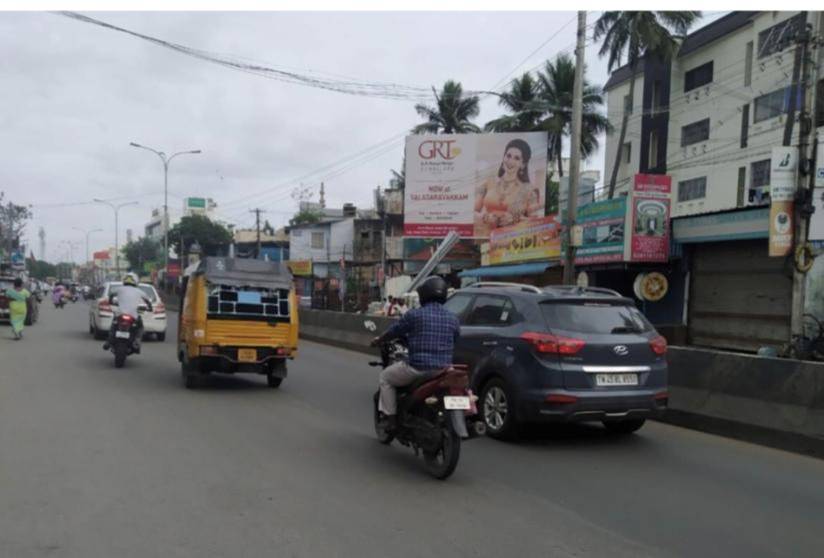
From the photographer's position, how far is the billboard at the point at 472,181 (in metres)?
30.2

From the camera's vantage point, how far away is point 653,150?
3438 centimetres

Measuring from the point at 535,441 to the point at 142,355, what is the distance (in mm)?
10561

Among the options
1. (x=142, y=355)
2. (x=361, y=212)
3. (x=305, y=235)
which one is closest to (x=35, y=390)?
(x=142, y=355)

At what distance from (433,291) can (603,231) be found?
15.8 metres

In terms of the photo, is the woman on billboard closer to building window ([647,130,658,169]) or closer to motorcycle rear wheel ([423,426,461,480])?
building window ([647,130,658,169])

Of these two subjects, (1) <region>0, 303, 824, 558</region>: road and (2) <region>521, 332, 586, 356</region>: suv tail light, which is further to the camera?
(2) <region>521, 332, 586, 356</region>: suv tail light

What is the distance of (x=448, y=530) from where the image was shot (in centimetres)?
451

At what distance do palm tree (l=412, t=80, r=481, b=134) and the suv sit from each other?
36680 mm

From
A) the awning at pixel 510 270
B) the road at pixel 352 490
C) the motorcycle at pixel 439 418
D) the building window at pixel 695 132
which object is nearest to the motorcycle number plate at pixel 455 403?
the motorcycle at pixel 439 418

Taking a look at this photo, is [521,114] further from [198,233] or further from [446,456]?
[198,233]

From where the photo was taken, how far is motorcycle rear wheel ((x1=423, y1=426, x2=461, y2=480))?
5598 mm

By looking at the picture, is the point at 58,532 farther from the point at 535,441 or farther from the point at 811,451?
the point at 811,451

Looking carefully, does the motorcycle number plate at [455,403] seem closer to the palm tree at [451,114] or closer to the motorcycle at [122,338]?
the motorcycle at [122,338]

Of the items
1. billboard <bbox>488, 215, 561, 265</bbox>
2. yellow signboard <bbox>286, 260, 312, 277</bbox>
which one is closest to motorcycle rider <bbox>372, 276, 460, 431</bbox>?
billboard <bbox>488, 215, 561, 265</bbox>
